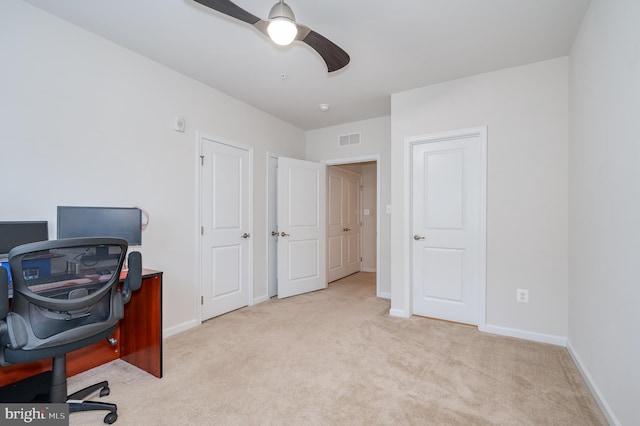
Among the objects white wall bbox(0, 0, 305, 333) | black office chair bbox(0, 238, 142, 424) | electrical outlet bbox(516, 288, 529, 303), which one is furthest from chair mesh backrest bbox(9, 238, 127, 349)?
electrical outlet bbox(516, 288, 529, 303)

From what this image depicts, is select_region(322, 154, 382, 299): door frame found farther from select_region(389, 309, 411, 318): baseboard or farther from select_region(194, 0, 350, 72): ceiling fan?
select_region(194, 0, 350, 72): ceiling fan

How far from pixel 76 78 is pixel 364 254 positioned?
5459 millimetres

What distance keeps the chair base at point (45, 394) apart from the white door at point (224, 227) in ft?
4.59

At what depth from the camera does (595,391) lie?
191 centimetres

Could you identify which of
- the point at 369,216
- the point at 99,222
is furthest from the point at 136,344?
the point at 369,216

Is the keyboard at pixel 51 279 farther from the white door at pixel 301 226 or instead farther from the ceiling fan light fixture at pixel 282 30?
the white door at pixel 301 226

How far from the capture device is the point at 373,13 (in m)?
2.16

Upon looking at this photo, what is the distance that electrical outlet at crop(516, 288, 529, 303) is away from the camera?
9.39ft

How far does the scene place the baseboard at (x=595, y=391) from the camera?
1664 mm

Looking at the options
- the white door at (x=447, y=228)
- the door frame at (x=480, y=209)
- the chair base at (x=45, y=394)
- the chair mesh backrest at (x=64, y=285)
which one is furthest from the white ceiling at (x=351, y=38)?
the chair base at (x=45, y=394)

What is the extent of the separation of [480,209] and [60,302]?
3400mm

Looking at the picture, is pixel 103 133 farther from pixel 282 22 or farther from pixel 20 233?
pixel 282 22

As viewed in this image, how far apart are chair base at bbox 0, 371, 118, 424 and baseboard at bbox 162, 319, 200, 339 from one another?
0.85m

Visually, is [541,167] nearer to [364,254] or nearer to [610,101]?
[610,101]
